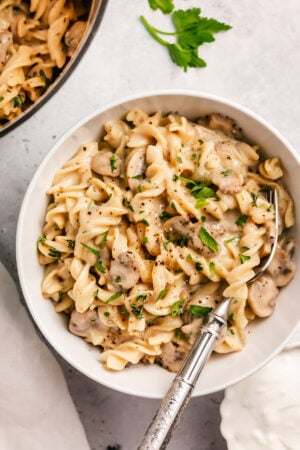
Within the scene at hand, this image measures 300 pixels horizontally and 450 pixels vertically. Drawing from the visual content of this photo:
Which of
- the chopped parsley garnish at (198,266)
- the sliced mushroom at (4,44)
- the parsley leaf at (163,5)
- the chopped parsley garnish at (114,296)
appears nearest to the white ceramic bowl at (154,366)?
the chopped parsley garnish at (114,296)

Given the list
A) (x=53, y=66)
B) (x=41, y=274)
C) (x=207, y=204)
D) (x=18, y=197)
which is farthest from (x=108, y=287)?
(x=53, y=66)

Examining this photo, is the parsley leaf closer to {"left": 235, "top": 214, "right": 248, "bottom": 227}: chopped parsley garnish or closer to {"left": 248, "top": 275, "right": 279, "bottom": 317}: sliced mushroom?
{"left": 235, "top": 214, "right": 248, "bottom": 227}: chopped parsley garnish

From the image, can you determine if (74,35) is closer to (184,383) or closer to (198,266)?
(198,266)

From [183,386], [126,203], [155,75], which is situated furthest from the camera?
[155,75]

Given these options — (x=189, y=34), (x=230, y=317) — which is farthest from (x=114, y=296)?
(x=189, y=34)

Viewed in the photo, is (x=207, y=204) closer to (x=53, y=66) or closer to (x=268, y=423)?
(x=53, y=66)

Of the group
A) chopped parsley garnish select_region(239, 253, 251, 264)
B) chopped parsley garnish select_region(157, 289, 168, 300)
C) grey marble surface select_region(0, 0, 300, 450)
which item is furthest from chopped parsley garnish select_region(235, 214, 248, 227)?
grey marble surface select_region(0, 0, 300, 450)
